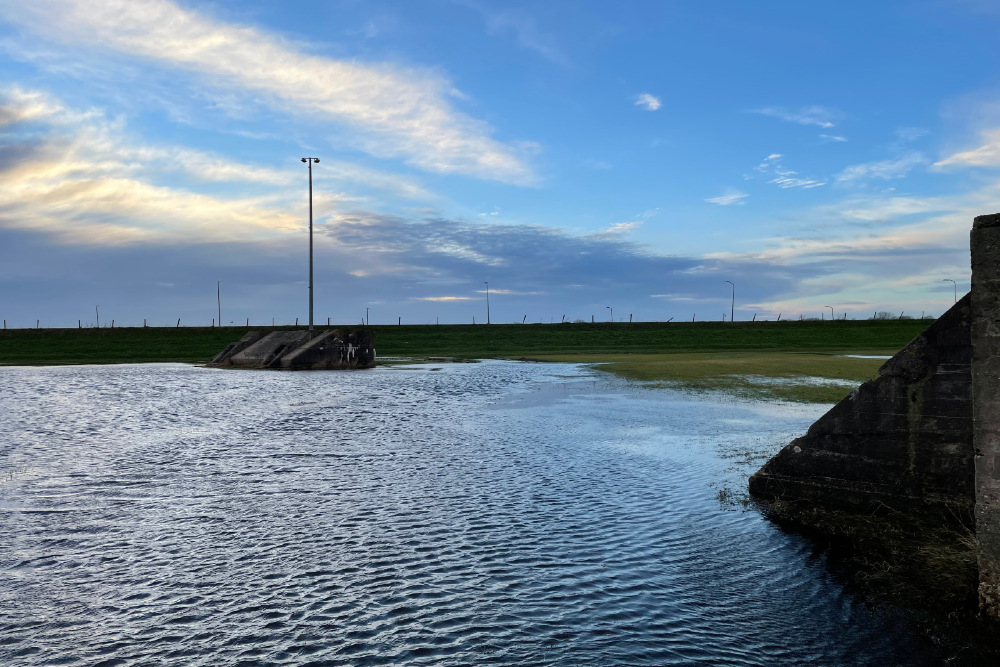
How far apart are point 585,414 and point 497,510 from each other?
12.7 metres

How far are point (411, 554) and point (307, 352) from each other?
141 feet

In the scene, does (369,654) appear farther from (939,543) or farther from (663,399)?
(663,399)

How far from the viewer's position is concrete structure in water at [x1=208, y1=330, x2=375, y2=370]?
50250 mm

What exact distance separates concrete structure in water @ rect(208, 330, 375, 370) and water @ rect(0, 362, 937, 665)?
29722 millimetres

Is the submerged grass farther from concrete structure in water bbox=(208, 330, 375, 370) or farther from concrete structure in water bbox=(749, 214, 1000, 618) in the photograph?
→ concrete structure in water bbox=(208, 330, 375, 370)

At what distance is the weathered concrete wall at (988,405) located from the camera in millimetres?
7230

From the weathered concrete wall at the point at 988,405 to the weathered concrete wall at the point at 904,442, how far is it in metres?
3.31

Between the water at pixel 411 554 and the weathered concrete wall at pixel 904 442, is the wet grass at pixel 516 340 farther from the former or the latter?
the weathered concrete wall at pixel 904 442

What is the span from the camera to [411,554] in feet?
30.1

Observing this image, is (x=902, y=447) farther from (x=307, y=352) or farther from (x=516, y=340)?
(x=516, y=340)

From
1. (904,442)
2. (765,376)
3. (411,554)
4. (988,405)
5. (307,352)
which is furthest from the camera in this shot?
(307,352)

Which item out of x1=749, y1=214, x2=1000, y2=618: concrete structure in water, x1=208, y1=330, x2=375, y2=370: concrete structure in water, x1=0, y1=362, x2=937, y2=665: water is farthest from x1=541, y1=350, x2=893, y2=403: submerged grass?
x1=208, y1=330, x2=375, y2=370: concrete structure in water

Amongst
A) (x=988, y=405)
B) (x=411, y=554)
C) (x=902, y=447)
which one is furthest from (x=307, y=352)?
(x=988, y=405)

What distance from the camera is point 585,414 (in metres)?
23.7
